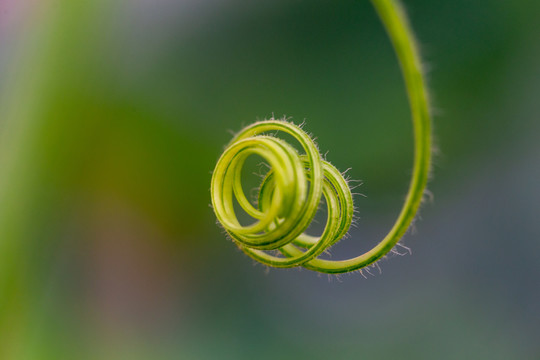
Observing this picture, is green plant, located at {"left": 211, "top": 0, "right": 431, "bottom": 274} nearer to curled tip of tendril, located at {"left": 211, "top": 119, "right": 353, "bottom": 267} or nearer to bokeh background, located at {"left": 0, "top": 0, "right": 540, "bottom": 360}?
curled tip of tendril, located at {"left": 211, "top": 119, "right": 353, "bottom": 267}

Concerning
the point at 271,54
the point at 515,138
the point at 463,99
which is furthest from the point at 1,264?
the point at 515,138

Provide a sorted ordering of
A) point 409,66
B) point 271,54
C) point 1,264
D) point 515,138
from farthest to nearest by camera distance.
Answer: point 271,54, point 515,138, point 1,264, point 409,66

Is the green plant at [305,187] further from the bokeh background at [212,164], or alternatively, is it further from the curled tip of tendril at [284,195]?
the bokeh background at [212,164]

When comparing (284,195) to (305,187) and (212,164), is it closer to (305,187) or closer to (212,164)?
(305,187)

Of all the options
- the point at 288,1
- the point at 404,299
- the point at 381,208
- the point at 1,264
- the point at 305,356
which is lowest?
the point at 1,264

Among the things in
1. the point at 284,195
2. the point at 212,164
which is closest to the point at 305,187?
the point at 284,195

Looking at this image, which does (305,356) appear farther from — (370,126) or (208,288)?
(370,126)

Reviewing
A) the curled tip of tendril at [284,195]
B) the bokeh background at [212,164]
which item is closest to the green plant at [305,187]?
the curled tip of tendril at [284,195]
